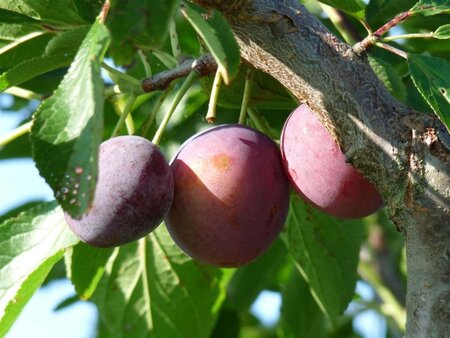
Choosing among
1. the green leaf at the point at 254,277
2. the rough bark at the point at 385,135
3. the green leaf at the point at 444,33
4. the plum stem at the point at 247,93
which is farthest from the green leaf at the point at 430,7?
the green leaf at the point at 254,277

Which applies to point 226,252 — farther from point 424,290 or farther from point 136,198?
point 424,290

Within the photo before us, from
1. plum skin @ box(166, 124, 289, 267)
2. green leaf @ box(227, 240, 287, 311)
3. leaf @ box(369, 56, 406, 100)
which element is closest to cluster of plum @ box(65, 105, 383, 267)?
plum skin @ box(166, 124, 289, 267)

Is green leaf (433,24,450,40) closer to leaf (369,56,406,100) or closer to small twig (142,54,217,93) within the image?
leaf (369,56,406,100)

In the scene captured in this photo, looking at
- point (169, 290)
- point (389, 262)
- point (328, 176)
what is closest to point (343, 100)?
point (328, 176)

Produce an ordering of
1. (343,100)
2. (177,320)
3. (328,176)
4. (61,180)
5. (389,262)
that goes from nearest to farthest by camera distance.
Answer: (61,180) → (343,100) → (328,176) → (177,320) → (389,262)

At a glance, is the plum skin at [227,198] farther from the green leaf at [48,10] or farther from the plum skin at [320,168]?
the green leaf at [48,10]

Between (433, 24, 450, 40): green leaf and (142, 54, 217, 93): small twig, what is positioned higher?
(433, 24, 450, 40): green leaf
